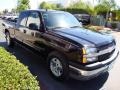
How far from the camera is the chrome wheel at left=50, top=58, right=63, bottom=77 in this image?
5496 millimetres

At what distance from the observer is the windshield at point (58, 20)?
630 cm

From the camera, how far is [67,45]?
5164 mm

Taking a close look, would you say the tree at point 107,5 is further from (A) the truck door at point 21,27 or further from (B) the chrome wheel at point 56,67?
(B) the chrome wheel at point 56,67

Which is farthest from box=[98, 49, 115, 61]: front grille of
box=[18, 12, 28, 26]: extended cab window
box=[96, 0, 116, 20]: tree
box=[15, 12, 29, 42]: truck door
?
box=[96, 0, 116, 20]: tree

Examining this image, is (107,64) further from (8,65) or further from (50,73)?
(8,65)

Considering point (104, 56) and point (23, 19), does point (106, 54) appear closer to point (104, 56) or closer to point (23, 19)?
point (104, 56)

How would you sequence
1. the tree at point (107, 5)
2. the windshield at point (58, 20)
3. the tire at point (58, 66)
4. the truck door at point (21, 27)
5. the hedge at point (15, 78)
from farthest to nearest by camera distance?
the tree at point (107, 5) → the truck door at point (21, 27) → the windshield at point (58, 20) → the tire at point (58, 66) → the hedge at point (15, 78)

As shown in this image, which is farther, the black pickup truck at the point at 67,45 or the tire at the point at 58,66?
the tire at the point at 58,66

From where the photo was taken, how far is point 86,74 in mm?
4852

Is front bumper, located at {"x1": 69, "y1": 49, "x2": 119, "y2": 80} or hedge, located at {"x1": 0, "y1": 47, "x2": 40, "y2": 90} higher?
hedge, located at {"x1": 0, "y1": 47, "x2": 40, "y2": 90}

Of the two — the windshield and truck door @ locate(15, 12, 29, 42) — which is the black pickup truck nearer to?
the windshield

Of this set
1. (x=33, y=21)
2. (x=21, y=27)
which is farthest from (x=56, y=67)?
(x=21, y=27)

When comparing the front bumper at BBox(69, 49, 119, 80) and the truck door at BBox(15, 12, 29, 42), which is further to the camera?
the truck door at BBox(15, 12, 29, 42)

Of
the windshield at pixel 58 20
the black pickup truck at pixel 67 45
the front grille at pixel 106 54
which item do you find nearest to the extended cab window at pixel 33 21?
the black pickup truck at pixel 67 45
